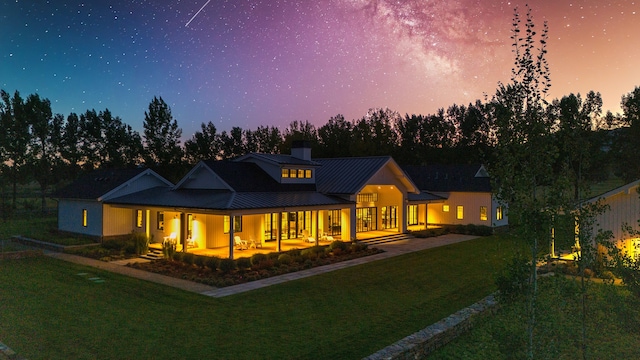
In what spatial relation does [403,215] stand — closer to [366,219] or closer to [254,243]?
[366,219]

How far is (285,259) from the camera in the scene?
66.6 ft

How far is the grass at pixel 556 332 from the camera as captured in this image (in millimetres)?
7105

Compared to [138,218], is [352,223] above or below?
below

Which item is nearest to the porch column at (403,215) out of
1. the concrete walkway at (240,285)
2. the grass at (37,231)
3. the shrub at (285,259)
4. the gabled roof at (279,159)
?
the concrete walkway at (240,285)

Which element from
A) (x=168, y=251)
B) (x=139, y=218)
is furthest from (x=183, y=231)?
(x=139, y=218)

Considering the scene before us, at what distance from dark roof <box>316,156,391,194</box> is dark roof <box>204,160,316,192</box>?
1.73m

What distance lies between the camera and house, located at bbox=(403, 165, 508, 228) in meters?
34.7

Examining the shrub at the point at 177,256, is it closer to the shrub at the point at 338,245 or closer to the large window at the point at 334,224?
the shrub at the point at 338,245

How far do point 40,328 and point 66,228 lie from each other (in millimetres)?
20365

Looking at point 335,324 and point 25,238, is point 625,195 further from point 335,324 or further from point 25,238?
point 25,238

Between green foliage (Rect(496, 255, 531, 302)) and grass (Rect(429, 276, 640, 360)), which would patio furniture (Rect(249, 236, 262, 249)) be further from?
green foliage (Rect(496, 255, 531, 302))

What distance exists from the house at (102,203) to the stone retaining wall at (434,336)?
21714 millimetres

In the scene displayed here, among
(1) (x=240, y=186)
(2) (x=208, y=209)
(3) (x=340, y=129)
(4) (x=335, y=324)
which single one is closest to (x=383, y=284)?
(4) (x=335, y=324)

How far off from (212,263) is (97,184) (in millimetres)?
14672
